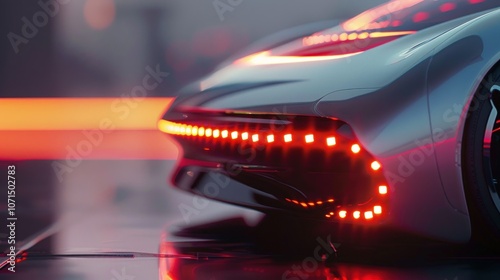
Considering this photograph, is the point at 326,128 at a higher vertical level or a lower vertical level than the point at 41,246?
higher

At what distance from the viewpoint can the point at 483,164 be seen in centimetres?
302

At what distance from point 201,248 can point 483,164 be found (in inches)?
41.0

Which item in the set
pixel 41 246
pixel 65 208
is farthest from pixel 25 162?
pixel 41 246

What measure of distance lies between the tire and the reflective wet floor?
0.12 m

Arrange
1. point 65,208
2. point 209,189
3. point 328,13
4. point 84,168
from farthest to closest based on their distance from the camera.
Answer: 1. point 84,168
2. point 328,13
3. point 65,208
4. point 209,189

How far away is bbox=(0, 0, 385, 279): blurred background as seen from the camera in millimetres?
6273

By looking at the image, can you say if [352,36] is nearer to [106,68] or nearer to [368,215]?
[368,215]

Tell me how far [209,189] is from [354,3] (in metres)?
3.08

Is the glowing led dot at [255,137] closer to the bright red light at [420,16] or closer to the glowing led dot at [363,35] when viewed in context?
the glowing led dot at [363,35]

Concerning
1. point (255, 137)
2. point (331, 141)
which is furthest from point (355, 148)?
point (255, 137)

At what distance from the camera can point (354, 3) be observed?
627 cm

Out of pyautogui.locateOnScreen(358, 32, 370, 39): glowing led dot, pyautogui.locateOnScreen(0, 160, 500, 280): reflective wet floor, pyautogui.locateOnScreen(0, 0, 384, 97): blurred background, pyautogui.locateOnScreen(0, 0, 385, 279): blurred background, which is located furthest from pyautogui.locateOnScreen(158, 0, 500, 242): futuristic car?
pyautogui.locateOnScreen(0, 0, 384, 97): blurred background

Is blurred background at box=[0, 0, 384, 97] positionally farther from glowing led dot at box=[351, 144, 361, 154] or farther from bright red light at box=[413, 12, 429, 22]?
glowing led dot at box=[351, 144, 361, 154]

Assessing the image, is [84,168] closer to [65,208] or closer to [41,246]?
[65,208]
